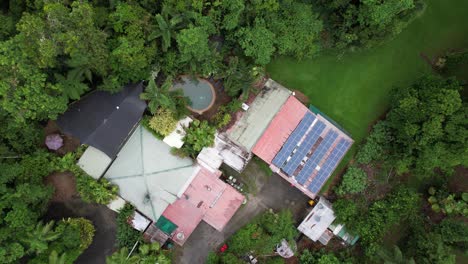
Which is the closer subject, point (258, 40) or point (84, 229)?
point (258, 40)

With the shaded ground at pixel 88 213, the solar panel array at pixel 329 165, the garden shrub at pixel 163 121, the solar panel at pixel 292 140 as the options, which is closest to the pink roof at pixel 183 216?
the shaded ground at pixel 88 213

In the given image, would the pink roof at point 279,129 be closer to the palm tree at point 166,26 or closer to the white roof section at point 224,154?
the white roof section at point 224,154

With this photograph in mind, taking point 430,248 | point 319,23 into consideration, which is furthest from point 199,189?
point 430,248

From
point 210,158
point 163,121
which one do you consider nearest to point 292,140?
point 210,158

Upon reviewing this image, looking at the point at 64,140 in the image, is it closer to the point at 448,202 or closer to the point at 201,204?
the point at 201,204

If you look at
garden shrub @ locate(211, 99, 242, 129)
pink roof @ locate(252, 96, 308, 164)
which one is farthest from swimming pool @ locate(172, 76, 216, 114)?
pink roof @ locate(252, 96, 308, 164)

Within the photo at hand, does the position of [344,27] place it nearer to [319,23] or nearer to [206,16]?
[319,23]

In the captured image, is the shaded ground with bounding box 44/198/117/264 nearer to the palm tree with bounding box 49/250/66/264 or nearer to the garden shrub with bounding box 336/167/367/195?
the palm tree with bounding box 49/250/66/264
